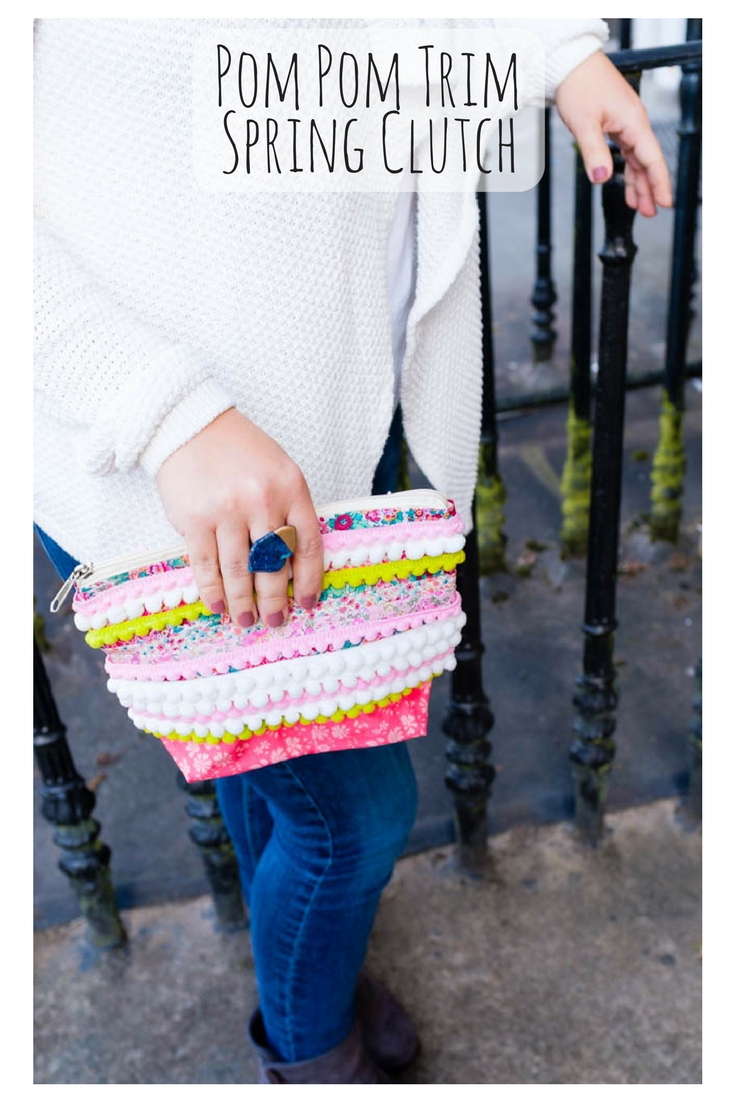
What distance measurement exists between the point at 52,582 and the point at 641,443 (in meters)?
1.92

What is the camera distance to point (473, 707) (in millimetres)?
1919

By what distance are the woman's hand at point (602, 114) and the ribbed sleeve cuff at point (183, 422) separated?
2.17 ft

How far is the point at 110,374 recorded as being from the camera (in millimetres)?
1047

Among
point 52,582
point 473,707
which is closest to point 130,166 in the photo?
point 473,707

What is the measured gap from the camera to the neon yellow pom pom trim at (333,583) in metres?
1.13

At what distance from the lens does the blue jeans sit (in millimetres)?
1362

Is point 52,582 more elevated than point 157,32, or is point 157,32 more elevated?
point 157,32

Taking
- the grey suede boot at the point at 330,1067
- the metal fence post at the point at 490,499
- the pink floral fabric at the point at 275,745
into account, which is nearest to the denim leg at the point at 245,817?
the grey suede boot at the point at 330,1067

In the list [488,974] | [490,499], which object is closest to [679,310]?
[490,499]

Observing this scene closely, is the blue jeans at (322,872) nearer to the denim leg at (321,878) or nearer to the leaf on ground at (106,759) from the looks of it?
the denim leg at (321,878)

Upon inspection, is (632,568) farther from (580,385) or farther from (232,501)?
(232,501)

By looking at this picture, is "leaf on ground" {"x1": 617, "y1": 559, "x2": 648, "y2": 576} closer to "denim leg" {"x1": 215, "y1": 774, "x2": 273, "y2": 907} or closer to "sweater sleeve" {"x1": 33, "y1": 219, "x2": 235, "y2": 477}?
"denim leg" {"x1": 215, "y1": 774, "x2": 273, "y2": 907}
